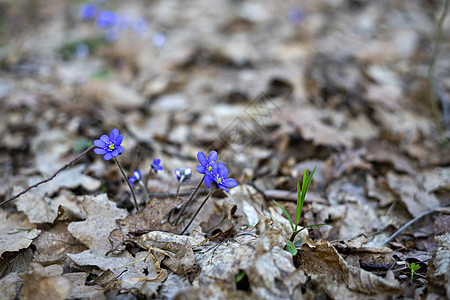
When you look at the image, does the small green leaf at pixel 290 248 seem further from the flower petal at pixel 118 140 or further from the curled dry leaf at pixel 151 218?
the flower petal at pixel 118 140

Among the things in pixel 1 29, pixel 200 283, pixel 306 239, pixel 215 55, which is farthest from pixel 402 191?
pixel 1 29

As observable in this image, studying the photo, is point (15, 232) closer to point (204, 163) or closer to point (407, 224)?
point (204, 163)

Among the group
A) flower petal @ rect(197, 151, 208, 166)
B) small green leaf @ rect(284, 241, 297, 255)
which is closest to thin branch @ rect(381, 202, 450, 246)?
small green leaf @ rect(284, 241, 297, 255)

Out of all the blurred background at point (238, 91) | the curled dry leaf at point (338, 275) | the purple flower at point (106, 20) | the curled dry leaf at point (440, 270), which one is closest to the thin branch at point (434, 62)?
the blurred background at point (238, 91)

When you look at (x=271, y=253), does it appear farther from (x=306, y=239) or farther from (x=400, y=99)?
(x=400, y=99)

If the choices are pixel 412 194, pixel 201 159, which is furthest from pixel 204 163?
pixel 412 194

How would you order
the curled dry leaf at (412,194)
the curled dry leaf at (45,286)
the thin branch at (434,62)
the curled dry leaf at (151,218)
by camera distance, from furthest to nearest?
the thin branch at (434,62) → the curled dry leaf at (412,194) → the curled dry leaf at (151,218) → the curled dry leaf at (45,286)
